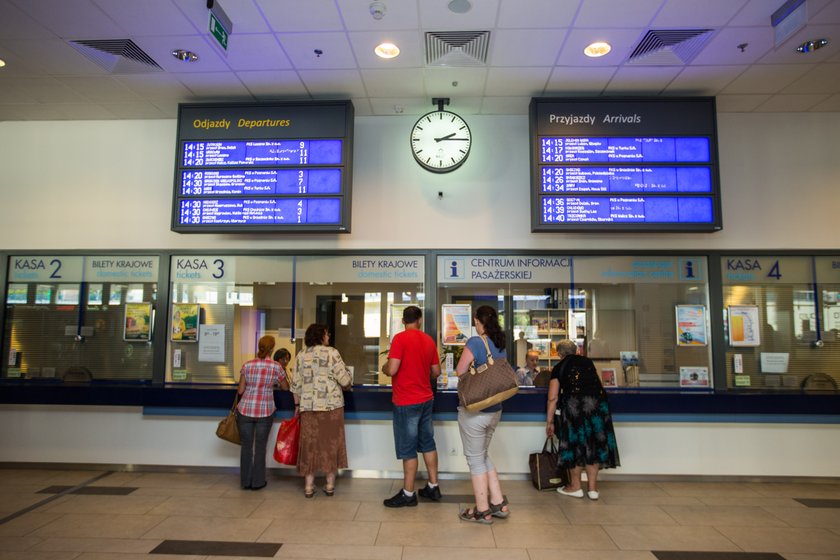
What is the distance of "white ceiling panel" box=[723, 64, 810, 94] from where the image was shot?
3967 mm

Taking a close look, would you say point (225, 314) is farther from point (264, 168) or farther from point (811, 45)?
point (811, 45)

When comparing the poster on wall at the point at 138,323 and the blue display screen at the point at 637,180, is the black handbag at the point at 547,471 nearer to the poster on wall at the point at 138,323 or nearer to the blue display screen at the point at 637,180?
the blue display screen at the point at 637,180

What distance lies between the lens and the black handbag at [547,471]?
4.11 m

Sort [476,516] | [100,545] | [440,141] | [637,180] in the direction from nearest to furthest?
1. [100,545]
2. [476,516]
3. [637,180]
4. [440,141]

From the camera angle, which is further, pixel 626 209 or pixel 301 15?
pixel 626 209

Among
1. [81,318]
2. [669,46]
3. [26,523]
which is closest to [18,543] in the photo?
[26,523]

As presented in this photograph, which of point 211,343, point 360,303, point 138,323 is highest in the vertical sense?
point 360,303

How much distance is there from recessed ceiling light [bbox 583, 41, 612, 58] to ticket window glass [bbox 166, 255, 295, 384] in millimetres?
3110

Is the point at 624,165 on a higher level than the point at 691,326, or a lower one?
higher

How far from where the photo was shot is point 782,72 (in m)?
4.03

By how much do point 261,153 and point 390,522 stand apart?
3148mm

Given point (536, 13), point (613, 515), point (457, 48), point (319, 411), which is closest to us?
point (536, 13)

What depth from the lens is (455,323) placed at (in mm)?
4613

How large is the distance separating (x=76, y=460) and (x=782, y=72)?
701 cm
